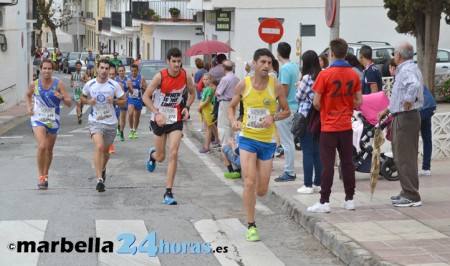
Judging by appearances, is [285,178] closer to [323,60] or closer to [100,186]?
[323,60]

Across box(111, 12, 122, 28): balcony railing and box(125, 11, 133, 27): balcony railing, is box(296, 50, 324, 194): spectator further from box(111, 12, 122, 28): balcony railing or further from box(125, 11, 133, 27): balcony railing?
box(111, 12, 122, 28): balcony railing

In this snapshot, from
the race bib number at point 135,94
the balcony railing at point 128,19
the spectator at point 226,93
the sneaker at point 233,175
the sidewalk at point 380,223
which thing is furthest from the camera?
the balcony railing at point 128,19

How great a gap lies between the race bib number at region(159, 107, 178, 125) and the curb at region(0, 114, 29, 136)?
12892 mm

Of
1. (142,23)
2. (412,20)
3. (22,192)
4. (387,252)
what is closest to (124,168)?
(22,192)

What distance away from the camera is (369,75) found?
1395 centimetres

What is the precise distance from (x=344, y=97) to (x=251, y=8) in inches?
1124

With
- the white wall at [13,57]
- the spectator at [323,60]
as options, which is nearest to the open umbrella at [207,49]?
the white wall at [13,57]

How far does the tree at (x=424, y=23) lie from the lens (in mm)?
23766

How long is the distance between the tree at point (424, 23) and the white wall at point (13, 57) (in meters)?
15.7

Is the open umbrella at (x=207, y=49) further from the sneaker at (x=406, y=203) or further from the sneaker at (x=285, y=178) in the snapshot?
the sneaker at (x=406, y=203)

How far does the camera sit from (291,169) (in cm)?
1349

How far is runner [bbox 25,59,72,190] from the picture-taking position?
1316cm

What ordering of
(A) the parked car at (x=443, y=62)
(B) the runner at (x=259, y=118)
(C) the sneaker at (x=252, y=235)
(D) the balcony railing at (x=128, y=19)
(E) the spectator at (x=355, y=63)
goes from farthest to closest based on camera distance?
1. (D) the balcony railing at (x=128, y=19)
2. (A) the parked car at (x=443, y=62)
3. (E) the spectator at (x=355, y=63)
4. (B) the runner at (x=259, y=118)
5. (C) the sneaker at (x=252, y=235)

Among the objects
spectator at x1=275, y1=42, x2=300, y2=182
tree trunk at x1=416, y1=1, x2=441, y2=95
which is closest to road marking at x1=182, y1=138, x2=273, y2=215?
spectator at x1=275, y1=42, x2=300, y2=182
